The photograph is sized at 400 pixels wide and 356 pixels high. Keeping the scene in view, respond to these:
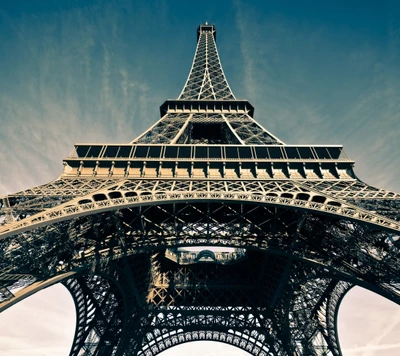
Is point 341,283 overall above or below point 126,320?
above

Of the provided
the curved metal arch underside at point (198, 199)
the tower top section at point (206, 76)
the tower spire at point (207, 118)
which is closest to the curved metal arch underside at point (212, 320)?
the curved metal arch underside at point (198, 199)

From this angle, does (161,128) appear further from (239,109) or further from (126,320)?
(126,320)

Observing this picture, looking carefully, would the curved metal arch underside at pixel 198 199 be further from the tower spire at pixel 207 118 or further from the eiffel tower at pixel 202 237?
the tower spire at pixel 207 118

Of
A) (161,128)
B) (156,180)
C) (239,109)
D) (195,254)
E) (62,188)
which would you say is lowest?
(62,188)

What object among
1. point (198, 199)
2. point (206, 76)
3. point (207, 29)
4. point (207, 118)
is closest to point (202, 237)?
point (198, 199)

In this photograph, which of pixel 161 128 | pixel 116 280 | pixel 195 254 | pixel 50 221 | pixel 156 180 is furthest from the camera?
pixel 195 254

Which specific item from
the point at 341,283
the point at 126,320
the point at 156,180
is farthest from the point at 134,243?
the point at 341,283

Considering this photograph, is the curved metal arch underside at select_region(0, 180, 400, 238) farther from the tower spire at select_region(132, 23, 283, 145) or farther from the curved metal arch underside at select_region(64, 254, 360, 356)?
the curved metal arch underside at select_region(64, 254, 360, 356)

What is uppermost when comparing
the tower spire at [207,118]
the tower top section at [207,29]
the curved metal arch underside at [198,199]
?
the tower top section at [207,29]
